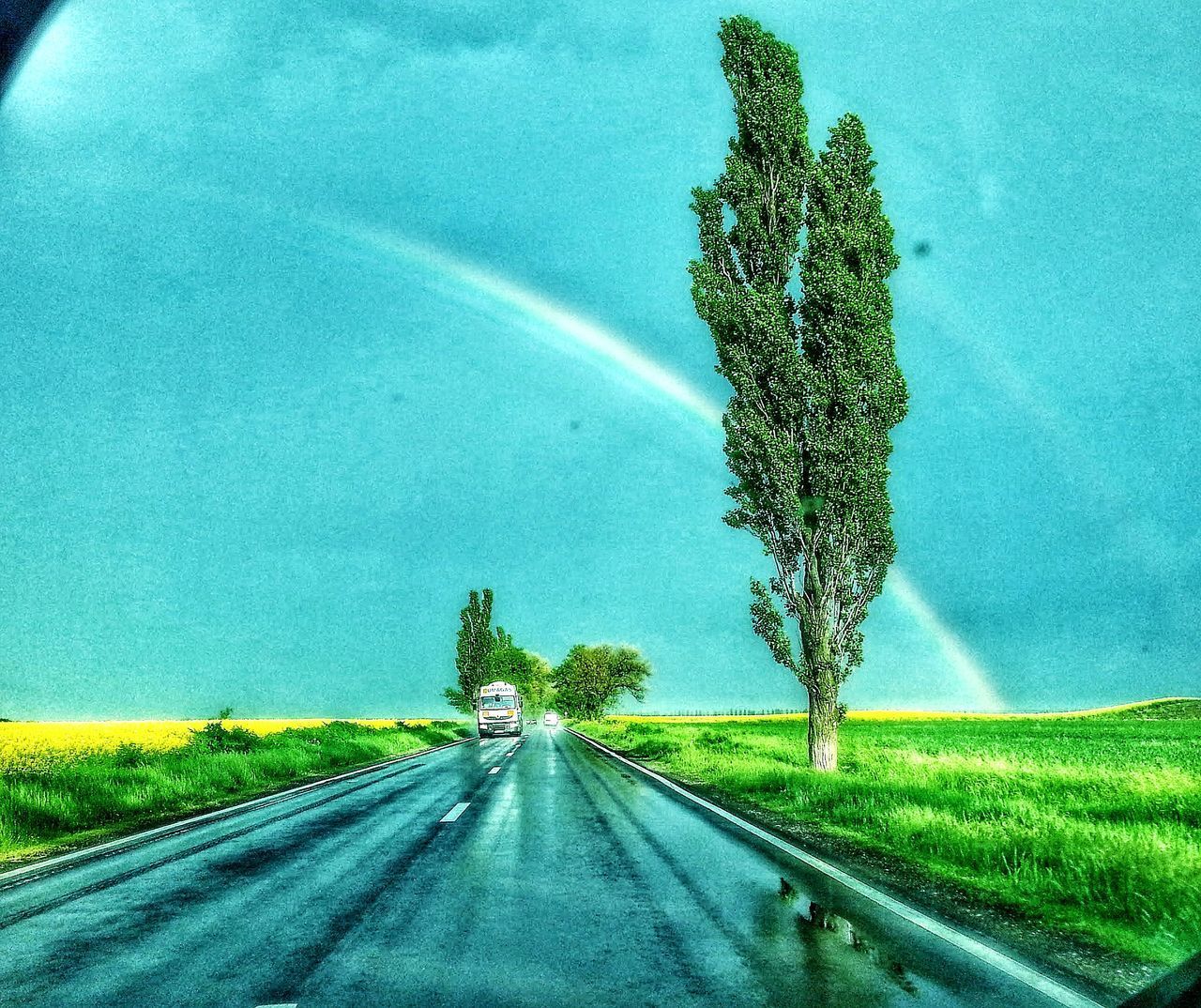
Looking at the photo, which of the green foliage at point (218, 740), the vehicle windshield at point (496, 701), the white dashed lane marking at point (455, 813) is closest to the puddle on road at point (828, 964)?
the white dashed lane marking at point (455, 813)

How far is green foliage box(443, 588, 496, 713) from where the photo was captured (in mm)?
70000

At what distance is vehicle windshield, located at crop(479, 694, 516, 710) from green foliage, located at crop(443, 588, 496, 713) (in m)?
28.3

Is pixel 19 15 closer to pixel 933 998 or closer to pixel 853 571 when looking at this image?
pixel 933 998

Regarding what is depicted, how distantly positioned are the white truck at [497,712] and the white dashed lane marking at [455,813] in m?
29.8

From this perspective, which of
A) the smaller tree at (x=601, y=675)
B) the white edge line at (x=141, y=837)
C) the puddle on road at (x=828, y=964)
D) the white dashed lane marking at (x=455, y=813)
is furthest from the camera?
the smaller tree at (x=601, y=675)

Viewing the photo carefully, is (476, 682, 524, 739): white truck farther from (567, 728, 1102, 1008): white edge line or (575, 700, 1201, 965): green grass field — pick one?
(567, 728, 1102, 1008): white edge line

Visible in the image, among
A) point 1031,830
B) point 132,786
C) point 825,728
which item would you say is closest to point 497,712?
point 825,728

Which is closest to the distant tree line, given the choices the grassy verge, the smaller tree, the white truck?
the smaller tree

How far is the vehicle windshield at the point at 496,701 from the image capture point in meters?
40.5

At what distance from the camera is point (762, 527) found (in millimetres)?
15625

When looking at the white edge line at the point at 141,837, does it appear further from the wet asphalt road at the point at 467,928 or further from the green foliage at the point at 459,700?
the green foliage at the point at 459,700

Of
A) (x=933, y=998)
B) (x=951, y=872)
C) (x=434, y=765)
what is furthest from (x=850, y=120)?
(x=434, y=765)

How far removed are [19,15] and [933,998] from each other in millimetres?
12094

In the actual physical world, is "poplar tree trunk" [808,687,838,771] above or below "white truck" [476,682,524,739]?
above
